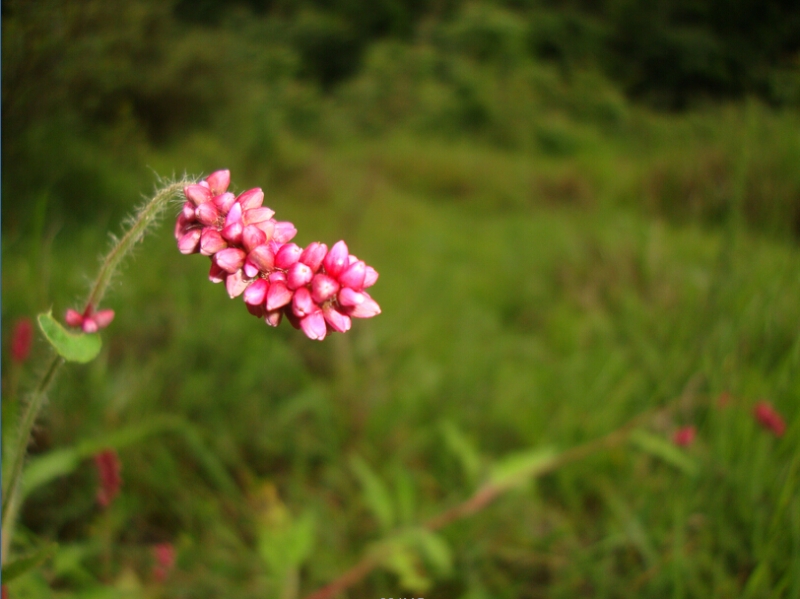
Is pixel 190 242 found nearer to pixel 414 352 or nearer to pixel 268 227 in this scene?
pixel 268 227

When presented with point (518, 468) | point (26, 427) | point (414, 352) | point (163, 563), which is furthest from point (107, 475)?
point (414, 352)

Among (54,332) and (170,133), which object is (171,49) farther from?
(54,332)

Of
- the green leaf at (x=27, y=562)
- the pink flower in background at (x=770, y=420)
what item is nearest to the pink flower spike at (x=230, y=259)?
the green leaf at (x=27, y=562)

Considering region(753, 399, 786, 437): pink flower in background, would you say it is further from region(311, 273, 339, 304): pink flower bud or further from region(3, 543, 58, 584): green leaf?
region(3, 543, 58, 584): green leaf

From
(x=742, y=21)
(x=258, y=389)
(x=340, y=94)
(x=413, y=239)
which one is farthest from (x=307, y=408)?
(x=340, y=94)

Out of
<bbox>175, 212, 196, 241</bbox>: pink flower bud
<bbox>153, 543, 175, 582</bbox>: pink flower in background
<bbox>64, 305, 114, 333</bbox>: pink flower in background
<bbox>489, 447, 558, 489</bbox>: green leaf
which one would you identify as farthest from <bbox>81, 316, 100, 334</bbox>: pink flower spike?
<bbox>489, 447, 558, 489</bbox>: green leaf

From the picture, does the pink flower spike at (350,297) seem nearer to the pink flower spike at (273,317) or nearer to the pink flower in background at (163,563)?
the pink flower spike at (273,317)
